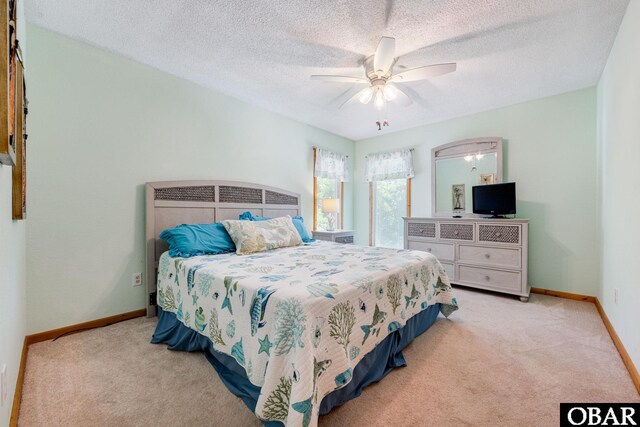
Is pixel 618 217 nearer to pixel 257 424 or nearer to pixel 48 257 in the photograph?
pixel 257 424

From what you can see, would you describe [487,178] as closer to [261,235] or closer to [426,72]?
[426,72]

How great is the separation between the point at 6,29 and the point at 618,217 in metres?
3.67

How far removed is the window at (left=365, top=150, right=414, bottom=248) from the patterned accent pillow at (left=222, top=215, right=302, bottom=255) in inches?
95.0

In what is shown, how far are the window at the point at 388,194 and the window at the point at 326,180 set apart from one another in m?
0.52

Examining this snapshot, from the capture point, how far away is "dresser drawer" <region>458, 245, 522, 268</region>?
325 cm

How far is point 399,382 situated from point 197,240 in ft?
6.43

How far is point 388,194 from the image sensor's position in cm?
504

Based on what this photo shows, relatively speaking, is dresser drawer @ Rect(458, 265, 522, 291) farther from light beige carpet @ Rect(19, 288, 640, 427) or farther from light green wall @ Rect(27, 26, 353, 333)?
light green wall @ Rect(27, 26, 353, 333)

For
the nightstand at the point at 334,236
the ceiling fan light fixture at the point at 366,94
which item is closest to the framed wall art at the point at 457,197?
the nightstand at the point at 334,236

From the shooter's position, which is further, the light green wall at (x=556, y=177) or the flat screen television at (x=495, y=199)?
the flat screen television at (x=495, y=199)

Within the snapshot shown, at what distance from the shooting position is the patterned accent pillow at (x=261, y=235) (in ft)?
8.61

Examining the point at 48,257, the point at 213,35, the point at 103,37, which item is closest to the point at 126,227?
the point at 48,257

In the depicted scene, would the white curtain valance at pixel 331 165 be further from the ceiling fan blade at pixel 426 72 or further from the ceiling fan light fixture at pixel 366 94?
the ceiling fan blade at pixel 426 72

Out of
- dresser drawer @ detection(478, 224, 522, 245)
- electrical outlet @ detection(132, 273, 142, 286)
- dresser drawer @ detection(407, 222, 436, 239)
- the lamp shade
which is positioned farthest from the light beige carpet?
the lamp shade
